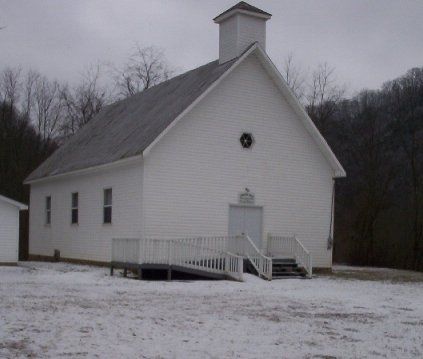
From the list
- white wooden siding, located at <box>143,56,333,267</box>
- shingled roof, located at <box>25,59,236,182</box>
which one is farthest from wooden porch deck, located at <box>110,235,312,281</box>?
shingled roof, located at <box>25,59,236,182</box>

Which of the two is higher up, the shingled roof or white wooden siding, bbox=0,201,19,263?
the shingled roof

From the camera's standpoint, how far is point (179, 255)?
2158 cm

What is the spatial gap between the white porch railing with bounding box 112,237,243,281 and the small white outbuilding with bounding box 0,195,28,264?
6.29 meters

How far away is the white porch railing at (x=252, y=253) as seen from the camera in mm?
21703

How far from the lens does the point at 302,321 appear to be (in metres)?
12.5

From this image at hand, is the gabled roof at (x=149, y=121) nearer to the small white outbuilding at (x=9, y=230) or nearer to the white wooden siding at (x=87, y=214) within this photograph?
the white wooden siding at (x=87, y=214)

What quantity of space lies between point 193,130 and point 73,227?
790 centimetres

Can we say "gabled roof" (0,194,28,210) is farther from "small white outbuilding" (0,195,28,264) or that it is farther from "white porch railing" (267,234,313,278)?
"white porch railing" (267,234,313,278)

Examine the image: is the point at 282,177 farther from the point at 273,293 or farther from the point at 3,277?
the point at 3,277

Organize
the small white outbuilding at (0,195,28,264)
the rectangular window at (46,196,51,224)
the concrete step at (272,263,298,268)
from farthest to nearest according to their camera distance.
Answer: the rectangular window at (46,196,51,224) → the small white outbuilding at (0,195,28,264) → the concrete step at (272,263,298,268)

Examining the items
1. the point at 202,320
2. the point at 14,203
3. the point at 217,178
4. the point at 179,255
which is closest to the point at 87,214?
the point at 14,203

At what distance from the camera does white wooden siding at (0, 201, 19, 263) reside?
26656mm

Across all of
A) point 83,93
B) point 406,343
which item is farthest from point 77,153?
point 83,93

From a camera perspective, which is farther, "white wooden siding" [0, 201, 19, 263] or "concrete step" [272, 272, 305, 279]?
"white wooden siding" [0, 201, 19, 263]
